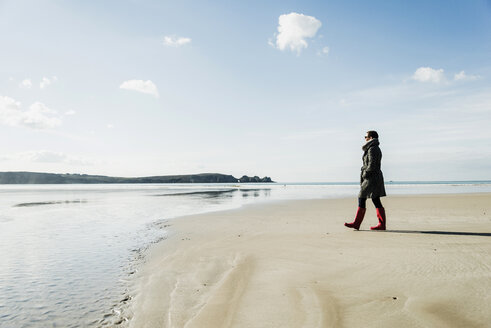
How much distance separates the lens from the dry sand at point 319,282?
3023 mm

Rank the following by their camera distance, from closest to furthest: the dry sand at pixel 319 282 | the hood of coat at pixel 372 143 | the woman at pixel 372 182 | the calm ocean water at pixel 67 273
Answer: the dry sand at pixel 319 282, the calm ocean water at pixel 67 273, the woman at pixel 372 182, the hood of coat at pixel 372 143

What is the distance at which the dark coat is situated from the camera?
8594mm

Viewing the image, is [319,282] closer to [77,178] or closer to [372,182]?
[372,182]

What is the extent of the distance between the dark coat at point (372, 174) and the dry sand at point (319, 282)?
139 cm

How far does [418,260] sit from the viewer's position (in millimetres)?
4996

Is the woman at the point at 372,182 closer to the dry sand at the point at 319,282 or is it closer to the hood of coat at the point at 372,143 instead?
the hood of coat at the point at 372,143

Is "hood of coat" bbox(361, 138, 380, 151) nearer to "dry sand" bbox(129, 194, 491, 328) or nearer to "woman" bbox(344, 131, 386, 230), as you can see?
"woman" bbox(344, 131, 386, 230)

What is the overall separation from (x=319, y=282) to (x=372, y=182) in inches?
212

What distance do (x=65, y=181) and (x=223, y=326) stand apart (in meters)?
170

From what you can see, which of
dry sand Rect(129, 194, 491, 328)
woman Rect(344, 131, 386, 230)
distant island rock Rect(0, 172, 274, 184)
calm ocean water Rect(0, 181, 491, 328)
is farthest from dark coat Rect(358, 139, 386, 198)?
distant island rock Rect(0, 172, 274, 184)

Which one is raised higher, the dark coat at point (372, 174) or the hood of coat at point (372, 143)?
the hood of coat at point (372, 143)

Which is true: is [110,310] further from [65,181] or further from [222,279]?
[65,181]

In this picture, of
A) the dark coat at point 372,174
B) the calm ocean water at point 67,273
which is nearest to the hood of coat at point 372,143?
the dark coat at point 372,174

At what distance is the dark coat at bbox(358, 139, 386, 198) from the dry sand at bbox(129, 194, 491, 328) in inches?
54.6
